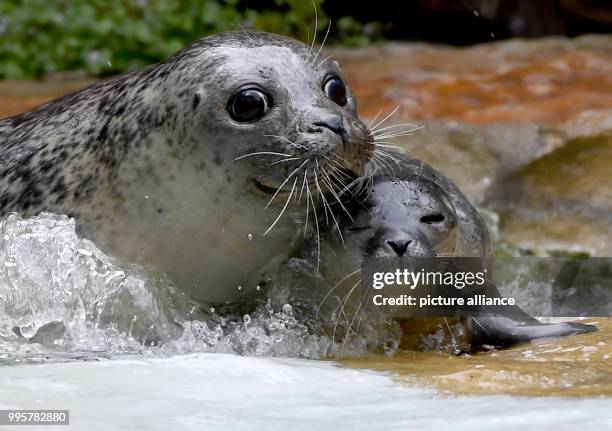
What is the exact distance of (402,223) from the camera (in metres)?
4.59

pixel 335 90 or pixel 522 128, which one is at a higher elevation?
pixel 522 128

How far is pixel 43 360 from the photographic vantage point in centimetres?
391

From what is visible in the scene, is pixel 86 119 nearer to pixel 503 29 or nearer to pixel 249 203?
pixel 249 203

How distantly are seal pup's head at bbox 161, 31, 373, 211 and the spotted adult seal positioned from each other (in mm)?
202

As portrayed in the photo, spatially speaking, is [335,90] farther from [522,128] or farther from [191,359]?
[522,128]

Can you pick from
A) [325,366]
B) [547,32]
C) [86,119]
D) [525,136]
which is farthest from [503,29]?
[325,366]

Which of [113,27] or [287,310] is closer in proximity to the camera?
[287,310]

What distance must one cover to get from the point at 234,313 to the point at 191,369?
3.18ft

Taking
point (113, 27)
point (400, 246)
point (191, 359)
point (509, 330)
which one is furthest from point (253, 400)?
point (113, 27)

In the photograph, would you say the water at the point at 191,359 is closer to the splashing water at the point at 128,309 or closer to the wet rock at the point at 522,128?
the splashing water at the point at 128,309

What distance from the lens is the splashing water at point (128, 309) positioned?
450cm

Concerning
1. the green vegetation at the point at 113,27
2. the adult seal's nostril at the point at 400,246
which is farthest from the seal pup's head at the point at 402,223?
the green vegetation at the point at 113,27

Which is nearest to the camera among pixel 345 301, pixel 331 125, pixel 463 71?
pixel 331 125

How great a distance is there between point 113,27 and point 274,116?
785cm
